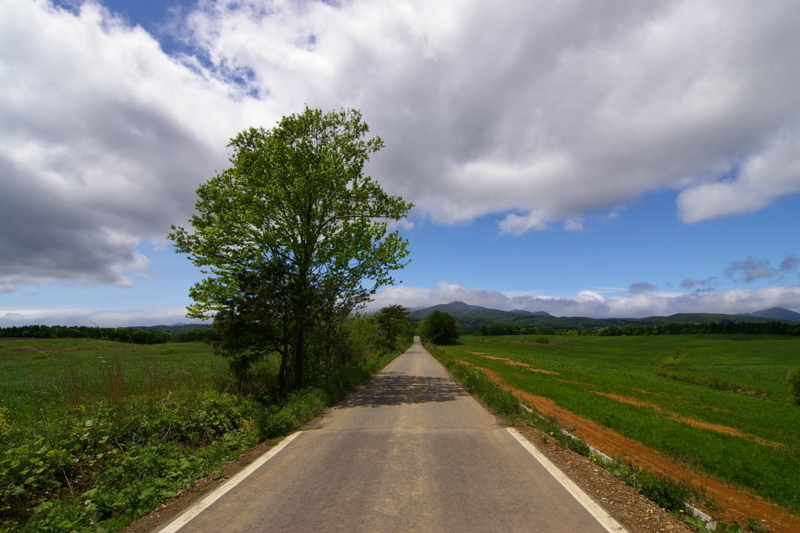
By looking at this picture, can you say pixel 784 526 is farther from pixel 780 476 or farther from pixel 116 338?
pixel 116 338

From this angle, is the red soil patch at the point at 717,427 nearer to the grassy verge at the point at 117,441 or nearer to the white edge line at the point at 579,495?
the white edge line at the point at 579,495

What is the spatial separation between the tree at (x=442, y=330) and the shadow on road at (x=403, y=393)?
7394 cm

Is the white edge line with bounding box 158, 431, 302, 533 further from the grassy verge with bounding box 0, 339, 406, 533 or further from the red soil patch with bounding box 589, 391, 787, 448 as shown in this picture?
the red soil patch with bounding box 589, 391, 787, 448

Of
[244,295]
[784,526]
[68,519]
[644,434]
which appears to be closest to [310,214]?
[244,295]

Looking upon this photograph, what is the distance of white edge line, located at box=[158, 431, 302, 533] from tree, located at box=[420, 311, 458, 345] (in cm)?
8483

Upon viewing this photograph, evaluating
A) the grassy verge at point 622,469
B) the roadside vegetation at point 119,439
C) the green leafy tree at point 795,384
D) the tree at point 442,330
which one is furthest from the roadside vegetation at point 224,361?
the tree at point 442,330

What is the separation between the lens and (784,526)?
190 inches

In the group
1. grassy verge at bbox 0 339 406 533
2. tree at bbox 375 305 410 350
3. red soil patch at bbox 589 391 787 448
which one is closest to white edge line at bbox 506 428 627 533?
grassy verge at bbox 0 339 406 533

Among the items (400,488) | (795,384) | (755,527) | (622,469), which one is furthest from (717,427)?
(795,384)

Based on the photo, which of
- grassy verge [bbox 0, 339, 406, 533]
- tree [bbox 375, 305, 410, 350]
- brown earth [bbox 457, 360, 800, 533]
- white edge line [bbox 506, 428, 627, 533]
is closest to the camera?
white edge line [bbox 506, 428, 627, 533]

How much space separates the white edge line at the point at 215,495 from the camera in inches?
152

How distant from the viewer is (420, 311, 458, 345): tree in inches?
3547

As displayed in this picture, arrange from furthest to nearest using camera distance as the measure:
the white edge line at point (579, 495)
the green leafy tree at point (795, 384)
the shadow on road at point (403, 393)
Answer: the green leafy tree at point (795, 384) → the shadow on road at point (403, 393) → the white edge line at point (579, 495)

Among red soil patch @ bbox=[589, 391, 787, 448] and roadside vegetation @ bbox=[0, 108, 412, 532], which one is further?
red soil patch @ bbox=[589, 391, 787, 448]
